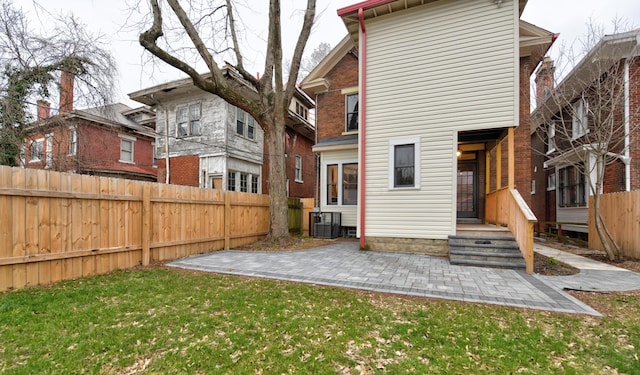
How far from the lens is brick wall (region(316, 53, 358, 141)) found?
38.2 ft

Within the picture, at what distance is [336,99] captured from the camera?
11883 millimetres

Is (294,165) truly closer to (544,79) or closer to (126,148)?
(126,148)

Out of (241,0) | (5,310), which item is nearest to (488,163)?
(241,0)

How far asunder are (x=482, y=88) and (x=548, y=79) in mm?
3471

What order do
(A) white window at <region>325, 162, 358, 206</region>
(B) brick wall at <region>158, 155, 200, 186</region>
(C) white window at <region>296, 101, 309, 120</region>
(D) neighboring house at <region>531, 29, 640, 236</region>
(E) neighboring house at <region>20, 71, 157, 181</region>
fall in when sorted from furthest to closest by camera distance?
(C) white window at <region>296, 101, 309, 120</region>
(B) brick wall at <region>158, 155, 200, 186</region>
(A) white window at <region>325, 162, 358, 206</region>
(E) neighboring house at <region>20, 71, 157, 181</region>
(D) neighboring house at <region>531, 29, 640, 236</region>

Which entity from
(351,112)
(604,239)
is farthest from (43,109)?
(604,239)

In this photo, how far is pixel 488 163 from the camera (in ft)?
31.6

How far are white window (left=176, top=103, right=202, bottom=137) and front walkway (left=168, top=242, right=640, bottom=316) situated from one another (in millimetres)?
8428

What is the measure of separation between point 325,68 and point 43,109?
10.1 m

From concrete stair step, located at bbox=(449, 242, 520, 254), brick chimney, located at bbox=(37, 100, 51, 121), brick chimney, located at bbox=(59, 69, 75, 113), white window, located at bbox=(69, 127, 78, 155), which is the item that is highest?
brick chimney, located at bbox=(59, 69, 75, 113)

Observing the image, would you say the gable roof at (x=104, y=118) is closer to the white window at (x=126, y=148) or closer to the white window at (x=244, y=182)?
the white window at (x=126, y=148)

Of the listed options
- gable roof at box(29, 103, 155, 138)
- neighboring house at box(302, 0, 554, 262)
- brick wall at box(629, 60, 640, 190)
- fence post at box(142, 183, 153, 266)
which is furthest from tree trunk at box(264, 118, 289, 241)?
brick wall at box(629, 60, 640, 190)

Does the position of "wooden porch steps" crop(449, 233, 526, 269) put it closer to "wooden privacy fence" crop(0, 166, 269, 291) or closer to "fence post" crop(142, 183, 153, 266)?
"wooden privacy fence" crop(0, 166, 269, 291)

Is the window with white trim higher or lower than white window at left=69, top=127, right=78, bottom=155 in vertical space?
lower
